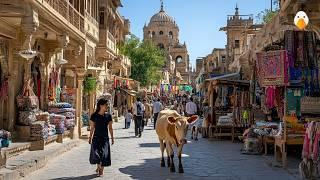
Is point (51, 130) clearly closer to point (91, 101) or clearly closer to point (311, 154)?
point (311, 154)

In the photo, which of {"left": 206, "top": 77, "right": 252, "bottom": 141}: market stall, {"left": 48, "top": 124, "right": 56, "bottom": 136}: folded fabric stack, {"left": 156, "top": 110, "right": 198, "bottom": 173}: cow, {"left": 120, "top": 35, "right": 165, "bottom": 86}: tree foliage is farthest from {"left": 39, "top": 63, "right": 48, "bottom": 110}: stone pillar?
{"left": 120, "top": 35, "right": 165, "bottom": 86}: tree foliage

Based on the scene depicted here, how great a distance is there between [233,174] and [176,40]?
348ft

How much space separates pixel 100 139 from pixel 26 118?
5.07 meters

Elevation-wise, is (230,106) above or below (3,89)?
below

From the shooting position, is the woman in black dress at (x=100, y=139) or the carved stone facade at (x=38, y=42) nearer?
the woman in black dress at (x=100, y=139)

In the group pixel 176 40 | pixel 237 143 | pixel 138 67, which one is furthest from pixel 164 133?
pixel 176 40

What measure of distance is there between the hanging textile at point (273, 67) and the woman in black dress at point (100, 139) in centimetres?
440

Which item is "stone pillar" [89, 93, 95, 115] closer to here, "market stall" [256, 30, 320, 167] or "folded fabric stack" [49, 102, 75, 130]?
"folded fabric stack" [49, 102, 75, 130]

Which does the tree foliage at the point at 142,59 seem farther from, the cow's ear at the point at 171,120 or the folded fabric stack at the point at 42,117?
the cow's ear at the point at 171,120

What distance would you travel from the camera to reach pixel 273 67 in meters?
12.2

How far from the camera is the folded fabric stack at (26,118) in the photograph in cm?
1417

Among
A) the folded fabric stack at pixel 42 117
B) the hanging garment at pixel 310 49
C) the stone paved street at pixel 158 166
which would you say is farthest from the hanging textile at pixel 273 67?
the folded fabric stack at pixel 42 117

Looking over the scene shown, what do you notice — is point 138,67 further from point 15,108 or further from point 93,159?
point 93,159

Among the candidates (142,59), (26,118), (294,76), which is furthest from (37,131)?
(142,59)
